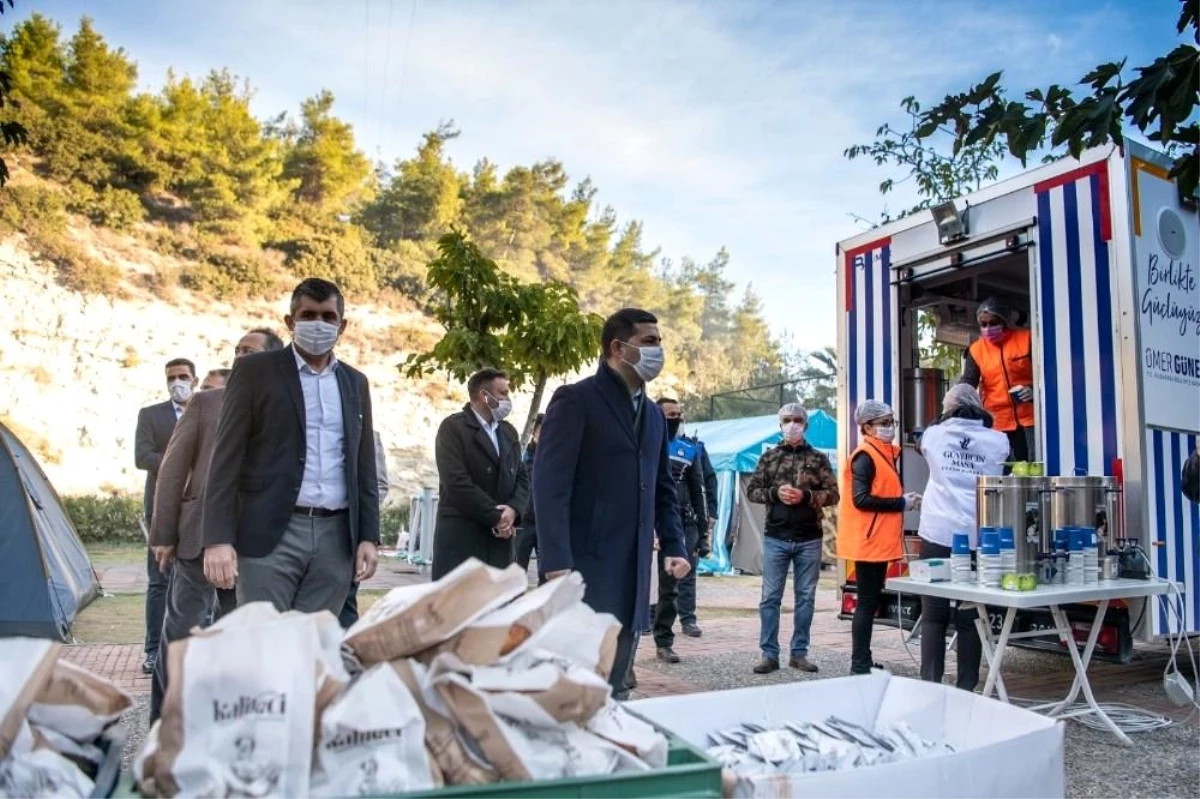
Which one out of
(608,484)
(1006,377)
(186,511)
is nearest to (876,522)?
(1006,377)

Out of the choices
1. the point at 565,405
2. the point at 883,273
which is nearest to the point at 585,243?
the point at 883,273

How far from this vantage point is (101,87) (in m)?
29.0

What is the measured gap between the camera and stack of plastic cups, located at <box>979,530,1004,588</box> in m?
4.30

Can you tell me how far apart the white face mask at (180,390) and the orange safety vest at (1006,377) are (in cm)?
534

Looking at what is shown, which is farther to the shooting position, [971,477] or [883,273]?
[883,273]

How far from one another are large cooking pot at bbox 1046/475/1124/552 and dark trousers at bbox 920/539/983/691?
69cm

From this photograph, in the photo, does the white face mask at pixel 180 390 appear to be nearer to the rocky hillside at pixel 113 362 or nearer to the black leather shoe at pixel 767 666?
the black leather shoe at pixel 767 666

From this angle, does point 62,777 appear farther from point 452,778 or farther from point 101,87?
point 101,87

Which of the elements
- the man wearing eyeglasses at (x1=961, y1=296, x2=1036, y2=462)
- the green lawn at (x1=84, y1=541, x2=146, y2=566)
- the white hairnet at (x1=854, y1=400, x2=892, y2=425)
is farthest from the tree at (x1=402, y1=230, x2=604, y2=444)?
the green lawn at (x1=84, y1=541, x2=146, y2=566)

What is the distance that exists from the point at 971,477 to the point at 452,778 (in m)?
4.14

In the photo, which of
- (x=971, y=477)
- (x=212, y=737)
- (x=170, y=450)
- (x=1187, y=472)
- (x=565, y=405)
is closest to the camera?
(x=212, y=737)

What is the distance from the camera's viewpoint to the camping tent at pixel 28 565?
6.95 metres

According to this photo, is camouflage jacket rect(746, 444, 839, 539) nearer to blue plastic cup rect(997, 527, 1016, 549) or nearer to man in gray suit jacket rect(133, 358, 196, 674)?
blue plastic cup rect(997, 527, 1016, 549)

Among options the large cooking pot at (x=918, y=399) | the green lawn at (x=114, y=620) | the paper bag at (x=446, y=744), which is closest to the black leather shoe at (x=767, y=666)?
the large cooking pot at (x=918, y=399)
